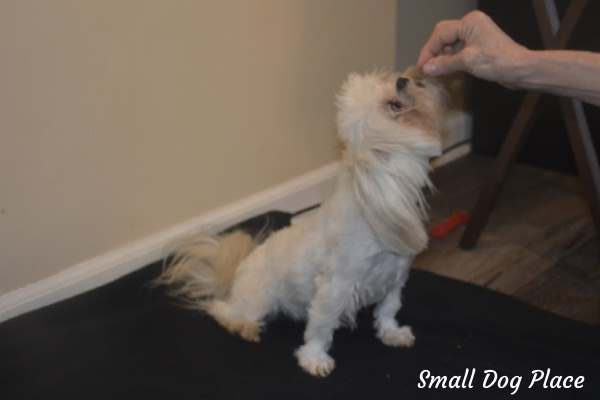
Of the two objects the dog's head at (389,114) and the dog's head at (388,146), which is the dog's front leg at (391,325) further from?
the dog's head at (389,114)

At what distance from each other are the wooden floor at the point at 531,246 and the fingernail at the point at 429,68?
2.63ft

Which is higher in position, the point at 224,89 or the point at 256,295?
the point at 224,89

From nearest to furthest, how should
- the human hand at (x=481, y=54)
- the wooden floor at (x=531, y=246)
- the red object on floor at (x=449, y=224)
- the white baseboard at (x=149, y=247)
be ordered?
the human hand at (x=481, y=54) < the white baseboard at (x=149, y=247) < the wooden floor at (x=531, y=246) < the red object on floor at (x=449, y=224)

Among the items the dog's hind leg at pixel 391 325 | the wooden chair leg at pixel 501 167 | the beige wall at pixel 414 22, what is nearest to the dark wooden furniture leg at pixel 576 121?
the wooden chair leg at pixel 501 167

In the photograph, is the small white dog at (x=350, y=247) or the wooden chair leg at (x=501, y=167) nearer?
the small white dog at (x=350, y=247)

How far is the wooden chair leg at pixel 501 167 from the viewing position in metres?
1.97

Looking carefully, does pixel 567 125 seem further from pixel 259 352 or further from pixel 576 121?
pixel 259 352

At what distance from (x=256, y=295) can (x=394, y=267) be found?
34 cm

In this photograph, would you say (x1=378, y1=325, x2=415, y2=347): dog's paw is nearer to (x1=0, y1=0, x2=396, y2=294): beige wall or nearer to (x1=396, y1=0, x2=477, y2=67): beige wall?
(x1=0, y1=0, x2=396, y2=294): beige wall

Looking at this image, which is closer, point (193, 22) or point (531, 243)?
point (193, 22)

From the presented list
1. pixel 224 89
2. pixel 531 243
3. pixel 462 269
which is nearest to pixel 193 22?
pixel 224 89

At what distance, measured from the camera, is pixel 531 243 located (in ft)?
7.29

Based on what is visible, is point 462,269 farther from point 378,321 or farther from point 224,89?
point 224,89

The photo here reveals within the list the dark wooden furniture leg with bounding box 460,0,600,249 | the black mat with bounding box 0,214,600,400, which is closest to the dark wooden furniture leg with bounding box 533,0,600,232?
the dark wooden furniture leg with bounding box 460,0,600,249
